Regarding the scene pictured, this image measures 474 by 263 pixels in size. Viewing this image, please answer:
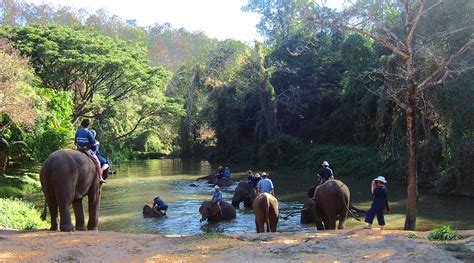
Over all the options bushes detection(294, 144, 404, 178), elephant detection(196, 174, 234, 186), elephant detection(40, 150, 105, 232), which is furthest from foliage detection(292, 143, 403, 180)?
elephant detection(40, 150, 105, 232)

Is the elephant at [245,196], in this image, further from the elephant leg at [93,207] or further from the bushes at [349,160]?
the bushes at [349,160]

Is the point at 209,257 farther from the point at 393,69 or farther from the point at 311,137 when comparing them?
the point at 311,137

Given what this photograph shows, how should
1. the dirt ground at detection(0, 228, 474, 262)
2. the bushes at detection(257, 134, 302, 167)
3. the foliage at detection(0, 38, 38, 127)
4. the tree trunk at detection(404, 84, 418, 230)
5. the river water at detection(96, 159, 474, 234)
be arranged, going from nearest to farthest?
the dirt ground at detection(0, 228, 474, 262), the tree trunk at detection(404, 84, 418, 230), the river water at detection(96, 159, 474, 234), the foliage at detection(0, 38, 38, 127), the bushes at detection(257, 134, 302, 167)

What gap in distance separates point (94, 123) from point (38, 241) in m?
31.2

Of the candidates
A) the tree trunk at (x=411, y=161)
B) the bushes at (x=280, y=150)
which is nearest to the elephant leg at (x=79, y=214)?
the tree trunk at (x=411, y=161)

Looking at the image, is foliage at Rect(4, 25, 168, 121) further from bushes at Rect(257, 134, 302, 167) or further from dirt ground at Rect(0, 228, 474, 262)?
dirt ground at Rect(0, 228, 474, 262)

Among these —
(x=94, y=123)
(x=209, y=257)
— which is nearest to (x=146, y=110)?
(x=94, y=123)

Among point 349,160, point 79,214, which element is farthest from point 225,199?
point 349,160

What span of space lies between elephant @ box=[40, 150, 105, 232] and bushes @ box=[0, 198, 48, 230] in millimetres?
3811

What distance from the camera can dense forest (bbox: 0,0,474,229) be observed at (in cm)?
1492

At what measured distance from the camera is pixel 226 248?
8039mm

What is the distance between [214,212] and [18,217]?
20.3 ft

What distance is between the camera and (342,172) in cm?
3328

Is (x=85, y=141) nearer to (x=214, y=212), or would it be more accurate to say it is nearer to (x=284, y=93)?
(x=214, y=212)
